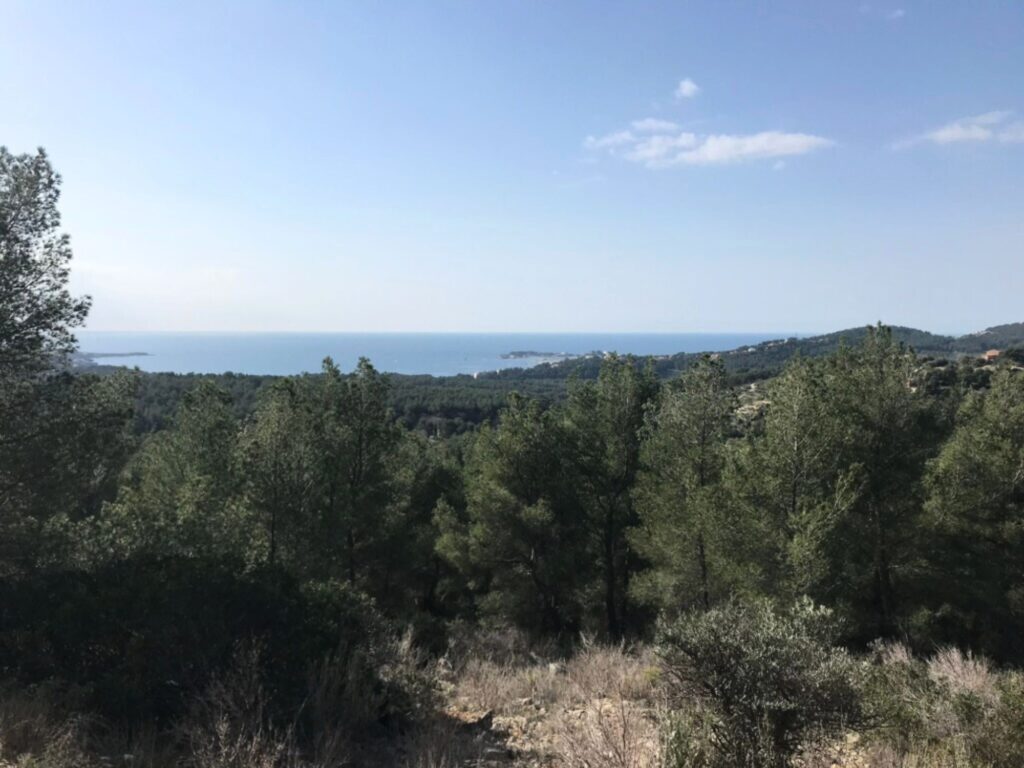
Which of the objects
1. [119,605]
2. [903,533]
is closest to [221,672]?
[119,605]

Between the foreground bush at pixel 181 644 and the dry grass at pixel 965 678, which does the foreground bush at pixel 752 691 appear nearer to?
the dry grass at pixel 965 678

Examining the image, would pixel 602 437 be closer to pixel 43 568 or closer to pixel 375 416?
pixel 375 416

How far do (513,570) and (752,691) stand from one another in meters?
12.7

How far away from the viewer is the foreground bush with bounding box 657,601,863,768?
430 centimetres

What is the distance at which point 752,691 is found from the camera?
4.51 m

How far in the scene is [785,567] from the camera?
1164 centimetres

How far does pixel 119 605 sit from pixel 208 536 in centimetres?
455

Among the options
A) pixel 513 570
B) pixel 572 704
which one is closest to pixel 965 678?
pixel 572 704

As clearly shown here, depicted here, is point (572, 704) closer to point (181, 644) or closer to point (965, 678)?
point (181, 644)

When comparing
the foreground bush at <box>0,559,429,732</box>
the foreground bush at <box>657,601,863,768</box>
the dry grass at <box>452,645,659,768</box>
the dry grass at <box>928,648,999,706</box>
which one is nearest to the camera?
the foreground bush at <box>657,601,863,768</box>

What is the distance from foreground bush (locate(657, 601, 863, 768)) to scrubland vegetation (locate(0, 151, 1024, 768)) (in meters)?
0.02

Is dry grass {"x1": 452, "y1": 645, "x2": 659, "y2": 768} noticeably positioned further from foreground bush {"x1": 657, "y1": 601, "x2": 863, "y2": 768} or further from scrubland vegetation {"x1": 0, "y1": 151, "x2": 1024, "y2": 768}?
foreground bush {"x1": 657, "y1": 601, "x2": 863, "y2": 768}

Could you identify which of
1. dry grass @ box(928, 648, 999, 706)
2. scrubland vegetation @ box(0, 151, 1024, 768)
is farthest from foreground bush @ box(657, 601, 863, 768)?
dry grass @ box(928, 648, 999, 706)

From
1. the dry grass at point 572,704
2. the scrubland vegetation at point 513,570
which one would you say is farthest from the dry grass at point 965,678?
the dry grass at point 572,704
